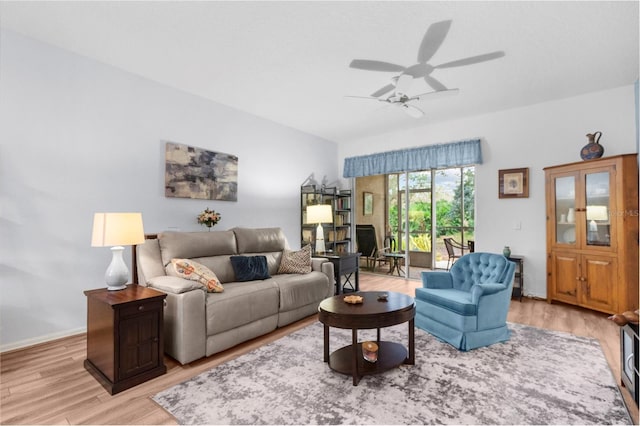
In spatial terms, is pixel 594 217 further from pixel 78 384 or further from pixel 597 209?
→ pixel 78 384

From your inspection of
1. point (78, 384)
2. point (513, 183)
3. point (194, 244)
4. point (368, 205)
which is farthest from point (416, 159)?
point (78, 384)

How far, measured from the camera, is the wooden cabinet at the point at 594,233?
351 centimetres

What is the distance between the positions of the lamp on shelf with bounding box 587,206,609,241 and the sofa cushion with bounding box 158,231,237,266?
166 inches

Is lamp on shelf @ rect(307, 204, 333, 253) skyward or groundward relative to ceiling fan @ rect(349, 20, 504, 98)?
groundward

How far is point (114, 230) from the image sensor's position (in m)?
2.36

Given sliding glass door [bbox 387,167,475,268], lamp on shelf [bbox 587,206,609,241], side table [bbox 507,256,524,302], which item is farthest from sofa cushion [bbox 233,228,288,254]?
lamp on shelf [bbox 587,206,609,241]

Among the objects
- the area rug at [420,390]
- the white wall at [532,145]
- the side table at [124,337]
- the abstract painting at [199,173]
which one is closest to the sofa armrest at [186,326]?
the side table at [124,337]

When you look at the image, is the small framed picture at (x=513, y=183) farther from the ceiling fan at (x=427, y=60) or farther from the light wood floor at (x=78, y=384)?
the ceiling fan at (x=427, y=60)

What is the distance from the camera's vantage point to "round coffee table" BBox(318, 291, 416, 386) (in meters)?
2.21

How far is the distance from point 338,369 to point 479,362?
1126mm

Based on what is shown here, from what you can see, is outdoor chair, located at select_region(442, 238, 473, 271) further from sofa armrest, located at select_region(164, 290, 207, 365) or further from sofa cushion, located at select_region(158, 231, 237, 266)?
sofa armrest, located at select_region(164, 290, 207, 365)

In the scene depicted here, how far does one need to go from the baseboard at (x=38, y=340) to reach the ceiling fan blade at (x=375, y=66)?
374 centimetres

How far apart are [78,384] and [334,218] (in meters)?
4.45

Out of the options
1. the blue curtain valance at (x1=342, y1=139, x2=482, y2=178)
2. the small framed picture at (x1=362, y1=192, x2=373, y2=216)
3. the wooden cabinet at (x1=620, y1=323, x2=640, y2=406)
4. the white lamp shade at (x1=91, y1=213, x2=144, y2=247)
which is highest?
the blue curtain valance at (x1=342, y1=139, x2=482, y2=178)
